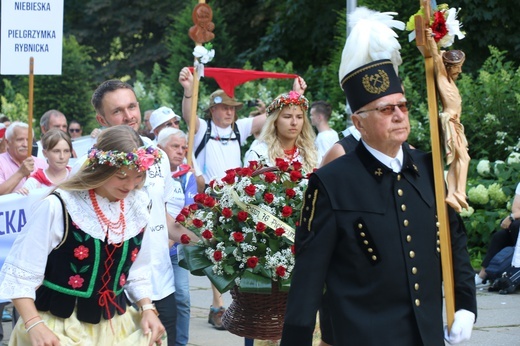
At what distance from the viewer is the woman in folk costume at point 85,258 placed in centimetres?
450

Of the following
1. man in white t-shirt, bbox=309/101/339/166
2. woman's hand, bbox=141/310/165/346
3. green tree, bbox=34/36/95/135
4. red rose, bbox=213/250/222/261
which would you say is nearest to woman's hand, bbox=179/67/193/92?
red rose, bbox=213/250/222/261

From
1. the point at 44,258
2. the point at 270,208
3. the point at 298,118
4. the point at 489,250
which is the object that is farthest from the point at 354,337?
the point at 489,250

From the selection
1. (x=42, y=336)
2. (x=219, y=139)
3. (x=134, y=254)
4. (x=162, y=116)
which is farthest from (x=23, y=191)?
(x=42, y=336)

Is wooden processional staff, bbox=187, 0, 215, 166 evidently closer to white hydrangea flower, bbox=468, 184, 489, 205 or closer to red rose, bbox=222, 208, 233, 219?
red rose, bbox=222, 208, 233, 219

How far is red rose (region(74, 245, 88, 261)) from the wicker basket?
143 centimetres

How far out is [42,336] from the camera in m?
4.46

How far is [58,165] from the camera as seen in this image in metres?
8.26

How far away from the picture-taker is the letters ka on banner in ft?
28.5

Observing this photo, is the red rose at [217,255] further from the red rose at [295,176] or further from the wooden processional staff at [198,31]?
the wooden processional staff at [198,31]

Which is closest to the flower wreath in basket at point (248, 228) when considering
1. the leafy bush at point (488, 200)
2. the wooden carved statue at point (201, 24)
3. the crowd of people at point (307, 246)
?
the crowd of people at point (307, 246)

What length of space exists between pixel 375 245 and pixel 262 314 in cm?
214

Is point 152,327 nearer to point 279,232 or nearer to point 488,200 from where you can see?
point 279,232

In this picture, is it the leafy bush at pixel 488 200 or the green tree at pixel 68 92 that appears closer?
the leafy bush at pixel 488 200

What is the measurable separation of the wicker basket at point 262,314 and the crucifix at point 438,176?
196 centimetres
